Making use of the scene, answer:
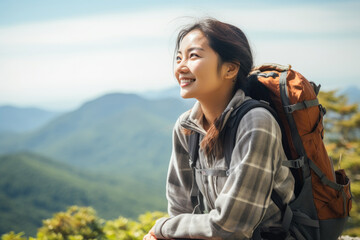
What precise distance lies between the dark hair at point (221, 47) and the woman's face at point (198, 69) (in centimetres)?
2

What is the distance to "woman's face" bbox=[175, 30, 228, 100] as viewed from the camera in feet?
4.86

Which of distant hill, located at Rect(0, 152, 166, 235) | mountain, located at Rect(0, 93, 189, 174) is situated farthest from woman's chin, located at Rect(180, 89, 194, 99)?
mountain, located at Rect(0, 93, 189, 174)

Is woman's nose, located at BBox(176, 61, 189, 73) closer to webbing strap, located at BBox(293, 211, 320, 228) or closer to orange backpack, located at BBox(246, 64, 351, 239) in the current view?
orange backpack, located at BBox(246, 64, 351, 239)

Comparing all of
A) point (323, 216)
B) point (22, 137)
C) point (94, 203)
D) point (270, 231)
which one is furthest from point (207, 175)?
point (22, 137)

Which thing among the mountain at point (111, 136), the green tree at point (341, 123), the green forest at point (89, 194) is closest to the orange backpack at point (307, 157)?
the green forest at point (89, 194)

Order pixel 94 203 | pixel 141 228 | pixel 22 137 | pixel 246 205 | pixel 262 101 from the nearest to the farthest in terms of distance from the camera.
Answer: pixel 246 205, pixel 262 101, pixel 141 228, pixel 94 203, pixel 22 137

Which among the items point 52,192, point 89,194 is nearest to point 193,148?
point 52,192

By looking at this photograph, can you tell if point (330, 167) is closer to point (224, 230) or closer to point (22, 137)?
point (224, 230)

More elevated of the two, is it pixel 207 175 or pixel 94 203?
pixel 207 175

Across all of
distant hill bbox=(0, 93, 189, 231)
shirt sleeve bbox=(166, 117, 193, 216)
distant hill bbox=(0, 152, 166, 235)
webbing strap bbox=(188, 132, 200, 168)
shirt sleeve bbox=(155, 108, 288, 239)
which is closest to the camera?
shirt sleeve bbox=(155, 108, 288, 239)

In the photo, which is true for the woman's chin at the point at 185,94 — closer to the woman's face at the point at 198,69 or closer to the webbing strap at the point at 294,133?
the woman's face at the point at 198,69

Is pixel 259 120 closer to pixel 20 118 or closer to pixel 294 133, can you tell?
pixel 294 133

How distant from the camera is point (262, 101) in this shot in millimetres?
1453

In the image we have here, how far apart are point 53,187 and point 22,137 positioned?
31.7 m
